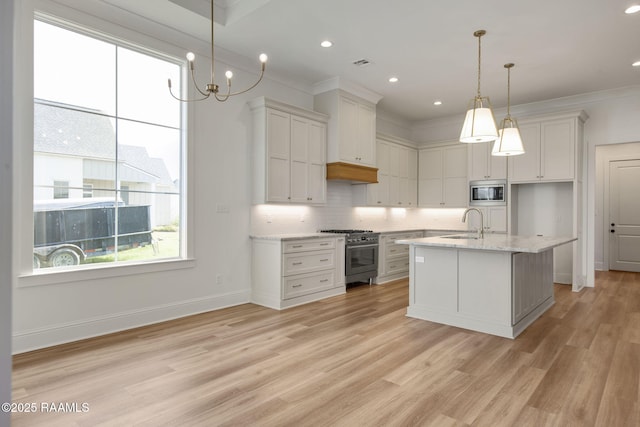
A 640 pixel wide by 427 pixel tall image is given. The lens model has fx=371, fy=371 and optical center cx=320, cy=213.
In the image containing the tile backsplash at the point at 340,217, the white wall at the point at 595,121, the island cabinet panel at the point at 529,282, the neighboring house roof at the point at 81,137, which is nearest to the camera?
the neighboring house roof at the point at 81,137

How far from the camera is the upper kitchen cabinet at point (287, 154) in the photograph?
4863mm

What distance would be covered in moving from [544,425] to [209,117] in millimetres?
4278

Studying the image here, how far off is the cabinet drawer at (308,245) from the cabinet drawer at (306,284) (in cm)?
35

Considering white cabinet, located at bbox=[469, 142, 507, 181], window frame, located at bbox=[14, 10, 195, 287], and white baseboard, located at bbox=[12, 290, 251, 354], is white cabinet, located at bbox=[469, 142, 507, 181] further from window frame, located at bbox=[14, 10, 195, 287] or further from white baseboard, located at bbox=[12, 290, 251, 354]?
window frame, located at bbox=[14, 10, 195, 287]

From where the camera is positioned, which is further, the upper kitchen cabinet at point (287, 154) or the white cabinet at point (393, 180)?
the white cabinet at point (393, 180)

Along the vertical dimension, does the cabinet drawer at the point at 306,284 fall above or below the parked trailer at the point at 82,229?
below

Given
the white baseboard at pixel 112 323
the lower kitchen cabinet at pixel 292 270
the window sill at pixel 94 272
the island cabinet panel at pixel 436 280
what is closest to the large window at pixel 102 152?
the window sill at pixel 94 272

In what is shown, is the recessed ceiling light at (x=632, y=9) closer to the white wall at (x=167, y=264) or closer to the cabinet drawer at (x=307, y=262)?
the white wall at (x=167, y=264)

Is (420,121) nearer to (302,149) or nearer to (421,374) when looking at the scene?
(302,149)

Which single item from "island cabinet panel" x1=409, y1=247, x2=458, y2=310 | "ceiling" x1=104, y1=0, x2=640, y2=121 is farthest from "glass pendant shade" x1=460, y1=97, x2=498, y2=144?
"island cabinet panel" x1=409, y1=247, x2=458, y2=310

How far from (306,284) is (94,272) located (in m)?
2.47

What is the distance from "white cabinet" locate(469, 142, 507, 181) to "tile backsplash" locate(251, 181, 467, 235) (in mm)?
998

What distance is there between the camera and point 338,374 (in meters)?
2.78

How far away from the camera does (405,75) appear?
537cm
